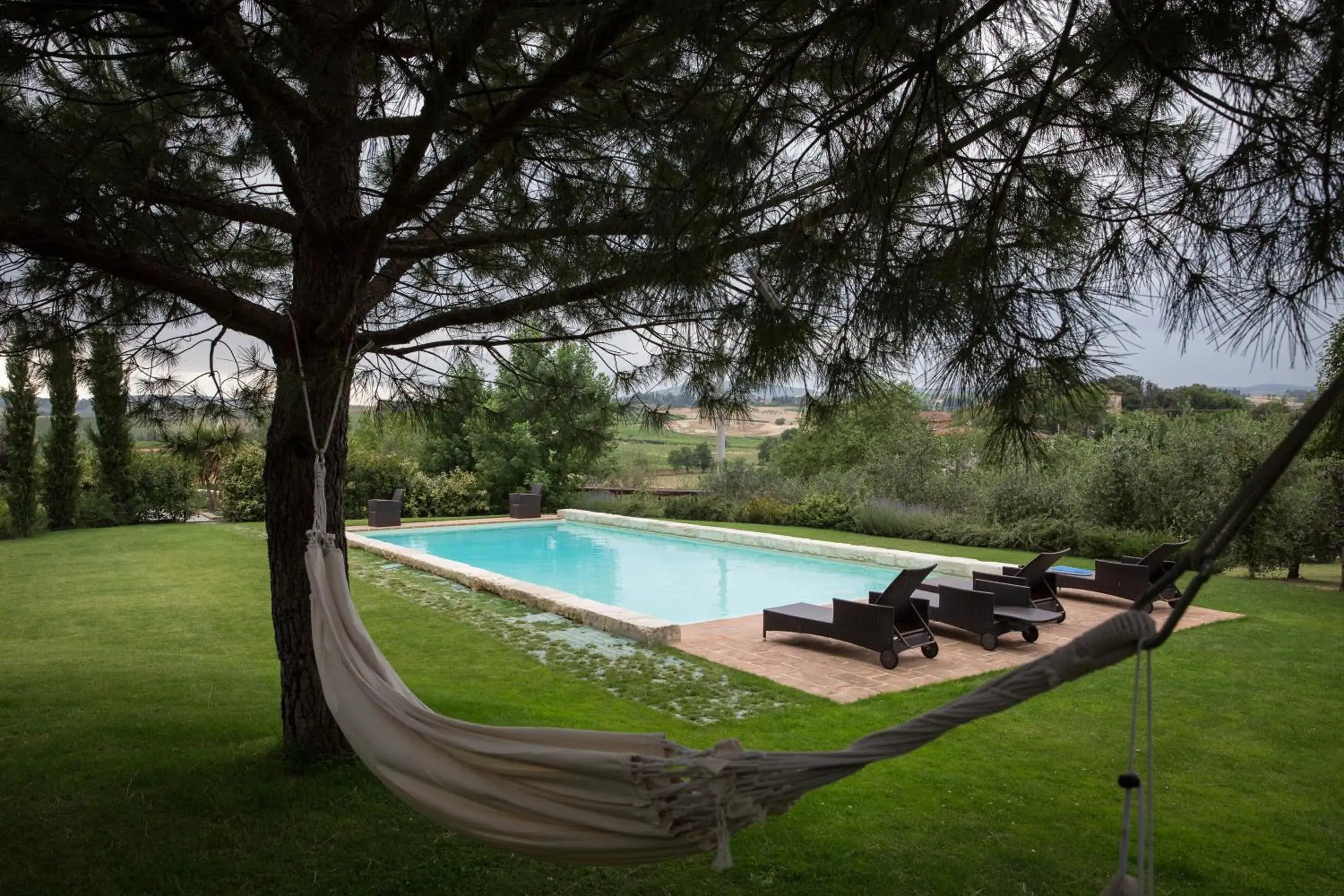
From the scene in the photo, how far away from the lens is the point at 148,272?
2900 mm

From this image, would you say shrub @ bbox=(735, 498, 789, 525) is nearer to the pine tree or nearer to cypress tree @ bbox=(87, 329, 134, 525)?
cypress tree @ bbox=(87, 329, 134, 525)

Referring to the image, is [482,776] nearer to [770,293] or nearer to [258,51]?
[770,293]

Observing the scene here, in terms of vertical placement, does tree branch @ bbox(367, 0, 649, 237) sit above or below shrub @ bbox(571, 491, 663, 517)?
above

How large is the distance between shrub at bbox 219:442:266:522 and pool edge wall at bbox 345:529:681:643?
15.5ft

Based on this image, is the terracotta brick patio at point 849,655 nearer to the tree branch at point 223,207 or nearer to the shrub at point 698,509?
the tree branch at point 223,207

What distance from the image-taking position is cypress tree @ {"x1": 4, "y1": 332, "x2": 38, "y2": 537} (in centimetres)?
1282

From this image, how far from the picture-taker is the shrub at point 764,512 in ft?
48.7

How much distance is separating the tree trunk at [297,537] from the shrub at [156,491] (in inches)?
501

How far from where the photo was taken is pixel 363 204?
13.6 ft

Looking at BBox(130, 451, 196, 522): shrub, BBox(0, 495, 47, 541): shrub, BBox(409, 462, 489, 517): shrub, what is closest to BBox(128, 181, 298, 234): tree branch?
BBox(0, 495, 47, 541): shrub

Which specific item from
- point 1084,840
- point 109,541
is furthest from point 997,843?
point 109,541

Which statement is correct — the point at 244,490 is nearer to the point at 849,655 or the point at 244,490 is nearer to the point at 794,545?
the point at 794,545

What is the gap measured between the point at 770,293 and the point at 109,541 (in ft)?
41.5

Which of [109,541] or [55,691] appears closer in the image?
[55,691]
